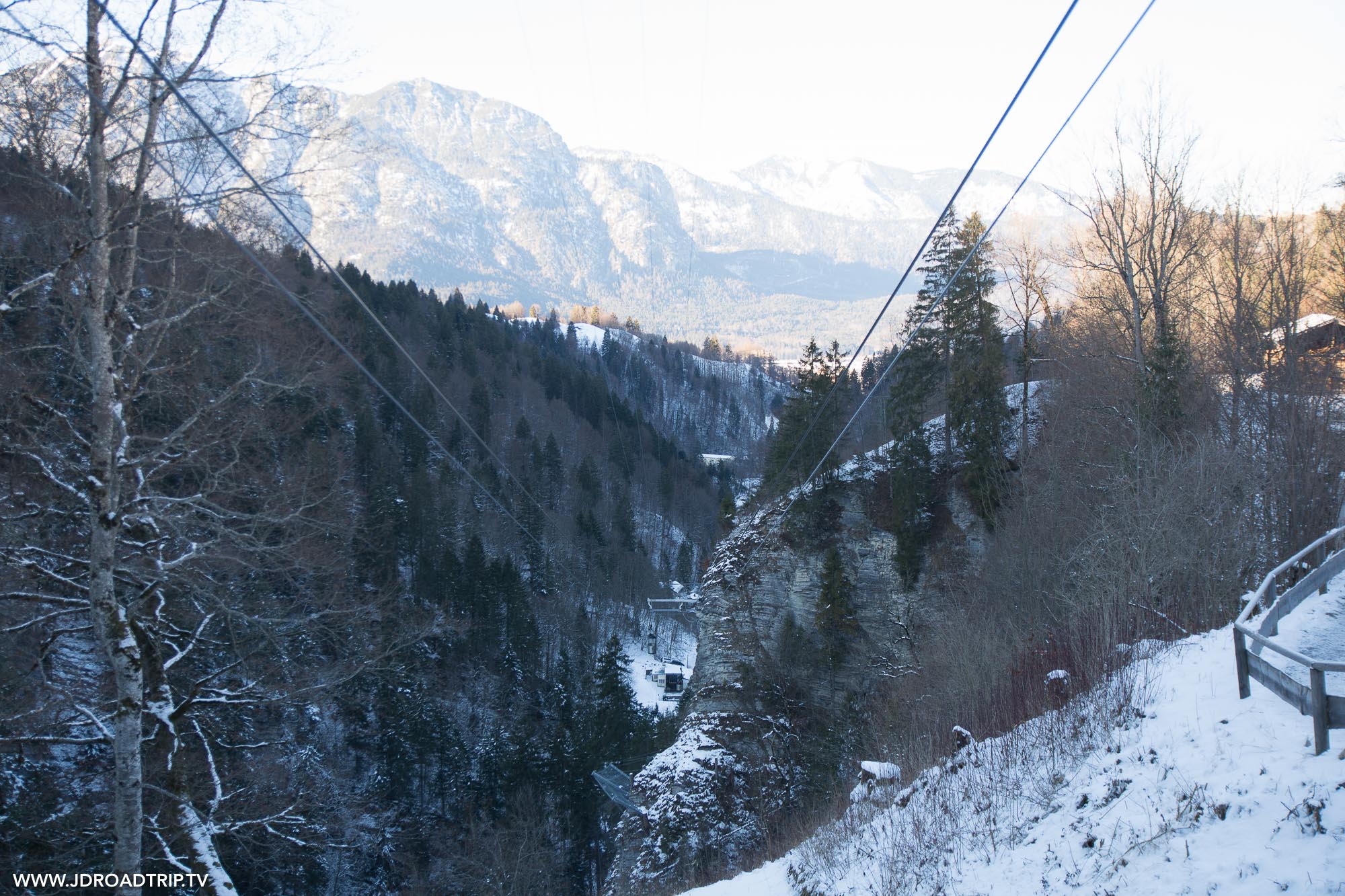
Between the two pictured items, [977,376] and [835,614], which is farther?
[835,614]

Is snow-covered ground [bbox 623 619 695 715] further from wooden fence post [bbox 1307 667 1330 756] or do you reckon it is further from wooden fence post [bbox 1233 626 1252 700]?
wooden fence post [bbox 1307 667 1330 756]

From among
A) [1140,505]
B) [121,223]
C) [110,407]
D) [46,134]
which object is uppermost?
[46,134]

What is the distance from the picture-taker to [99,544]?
725cm

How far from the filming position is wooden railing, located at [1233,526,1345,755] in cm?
541

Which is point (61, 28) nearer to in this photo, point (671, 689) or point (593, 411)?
point (671, 689)

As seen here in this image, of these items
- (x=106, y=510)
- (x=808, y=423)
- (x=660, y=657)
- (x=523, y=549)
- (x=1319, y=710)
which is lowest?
(x=660, y=657)

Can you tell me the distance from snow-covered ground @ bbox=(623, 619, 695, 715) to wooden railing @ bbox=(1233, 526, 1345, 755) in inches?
2025

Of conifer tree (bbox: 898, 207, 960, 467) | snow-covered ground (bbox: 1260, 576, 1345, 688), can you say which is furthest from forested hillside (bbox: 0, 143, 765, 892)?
conifer tree (bbox: 898, 207, 960, 467)

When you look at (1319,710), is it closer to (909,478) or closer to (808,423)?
(909,478)

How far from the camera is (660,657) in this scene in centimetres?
7450

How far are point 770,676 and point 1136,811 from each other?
2557cm

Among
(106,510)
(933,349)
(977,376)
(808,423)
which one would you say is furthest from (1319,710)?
(933,349)

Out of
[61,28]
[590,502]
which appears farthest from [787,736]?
[590,502]

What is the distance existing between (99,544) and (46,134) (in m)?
4.32
